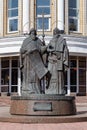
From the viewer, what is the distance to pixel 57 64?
16.4 m

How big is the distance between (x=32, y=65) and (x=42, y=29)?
21943 millimetres

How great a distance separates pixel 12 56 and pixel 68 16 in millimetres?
5715

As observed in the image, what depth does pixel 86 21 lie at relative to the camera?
39625 mm

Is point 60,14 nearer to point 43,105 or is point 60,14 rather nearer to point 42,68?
point 42,68

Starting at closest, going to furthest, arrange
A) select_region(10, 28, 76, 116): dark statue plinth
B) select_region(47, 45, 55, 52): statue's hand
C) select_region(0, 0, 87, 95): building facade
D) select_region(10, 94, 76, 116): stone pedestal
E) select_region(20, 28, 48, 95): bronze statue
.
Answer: select_region(10, 94, 76, 116): stone pedestal → select_region(10, 28, 76, 116): dark statue plinth → select_region(20, 28, 48, 95): bronze statue → select_region(47, 45, 55, 52): statue's hand → select_region(0, 0, 87, 95): building facade

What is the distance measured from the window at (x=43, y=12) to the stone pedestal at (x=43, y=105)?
23.3 meters

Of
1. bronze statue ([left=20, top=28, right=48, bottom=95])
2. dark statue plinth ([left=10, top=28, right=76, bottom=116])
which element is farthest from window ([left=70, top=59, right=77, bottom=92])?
bronze statue ([left=20, top=28, right=48, bottom=95])

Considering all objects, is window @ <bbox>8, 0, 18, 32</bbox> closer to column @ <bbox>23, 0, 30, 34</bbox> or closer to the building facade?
the building facade

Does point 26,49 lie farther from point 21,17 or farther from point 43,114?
point 21,17

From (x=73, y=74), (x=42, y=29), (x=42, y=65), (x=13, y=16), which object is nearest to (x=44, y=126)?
(x=42, y=65)

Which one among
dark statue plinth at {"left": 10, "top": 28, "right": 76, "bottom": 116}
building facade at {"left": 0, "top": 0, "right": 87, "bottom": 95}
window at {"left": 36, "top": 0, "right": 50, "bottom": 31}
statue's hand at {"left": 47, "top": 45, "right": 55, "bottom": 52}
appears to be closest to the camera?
dark statue plinth at {"left": 10, "top": 28, "right": 76, "bottom": 116}

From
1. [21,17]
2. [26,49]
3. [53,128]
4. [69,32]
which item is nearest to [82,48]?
[69,32]

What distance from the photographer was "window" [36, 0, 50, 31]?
38.7 m

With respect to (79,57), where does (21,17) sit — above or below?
above
